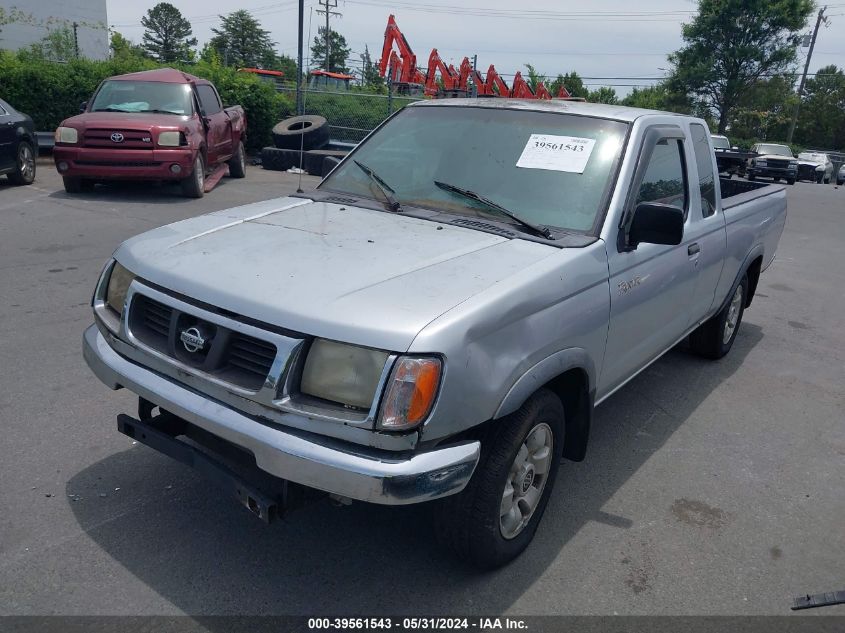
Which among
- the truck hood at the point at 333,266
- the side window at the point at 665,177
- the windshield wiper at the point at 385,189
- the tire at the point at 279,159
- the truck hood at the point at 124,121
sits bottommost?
the tire at the point at 279,159

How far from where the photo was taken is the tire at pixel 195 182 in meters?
11.5

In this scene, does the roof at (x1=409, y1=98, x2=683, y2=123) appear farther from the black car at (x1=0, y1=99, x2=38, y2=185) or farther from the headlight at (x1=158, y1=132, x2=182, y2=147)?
the black car at (x1=0, y1=99, x2=38, y2=185)

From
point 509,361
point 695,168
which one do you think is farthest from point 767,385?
point 509,361

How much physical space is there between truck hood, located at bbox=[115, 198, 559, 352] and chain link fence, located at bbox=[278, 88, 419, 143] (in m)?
16.7

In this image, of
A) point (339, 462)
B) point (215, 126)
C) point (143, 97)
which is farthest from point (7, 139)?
point (339, 462)

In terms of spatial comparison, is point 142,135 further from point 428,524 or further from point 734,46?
point 734,46

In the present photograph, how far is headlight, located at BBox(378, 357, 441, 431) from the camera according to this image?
2.39 meters

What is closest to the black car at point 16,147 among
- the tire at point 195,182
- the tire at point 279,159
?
the tire at point 195,182

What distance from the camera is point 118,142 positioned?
35.5ft

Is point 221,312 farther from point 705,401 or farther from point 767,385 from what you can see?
point 767,385

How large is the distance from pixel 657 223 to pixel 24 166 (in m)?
11.5

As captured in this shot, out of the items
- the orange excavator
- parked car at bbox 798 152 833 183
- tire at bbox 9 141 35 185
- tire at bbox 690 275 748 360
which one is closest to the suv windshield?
parked car at bbox 798 152 833 183

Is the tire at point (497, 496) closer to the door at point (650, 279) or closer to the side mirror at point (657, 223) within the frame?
the door at point (650, 279)

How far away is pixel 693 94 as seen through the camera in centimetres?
4809
